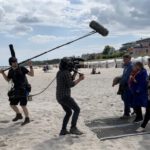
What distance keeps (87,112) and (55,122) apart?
1.63 m

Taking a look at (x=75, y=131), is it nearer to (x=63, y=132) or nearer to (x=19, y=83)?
(x=63, y=132)

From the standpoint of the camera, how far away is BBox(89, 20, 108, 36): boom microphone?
921cm

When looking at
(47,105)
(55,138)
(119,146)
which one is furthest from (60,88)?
(47,105)

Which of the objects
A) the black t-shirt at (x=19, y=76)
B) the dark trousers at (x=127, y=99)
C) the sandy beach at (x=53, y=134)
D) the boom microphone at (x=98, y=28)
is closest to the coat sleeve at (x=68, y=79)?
the sandy beach at (x=53, y=134)

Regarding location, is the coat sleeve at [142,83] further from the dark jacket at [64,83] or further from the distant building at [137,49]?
the dark jacket at [64,83]

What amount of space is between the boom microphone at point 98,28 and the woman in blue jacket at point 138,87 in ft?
3.08

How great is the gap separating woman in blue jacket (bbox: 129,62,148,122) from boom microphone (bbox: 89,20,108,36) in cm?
94

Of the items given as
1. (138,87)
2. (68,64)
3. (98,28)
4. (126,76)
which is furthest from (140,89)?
(68,64)

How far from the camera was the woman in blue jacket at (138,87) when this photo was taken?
30.3ft

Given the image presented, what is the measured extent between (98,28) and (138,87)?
148cm

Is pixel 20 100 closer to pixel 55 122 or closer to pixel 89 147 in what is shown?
Result: pixel 55 122

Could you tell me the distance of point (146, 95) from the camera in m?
9.37

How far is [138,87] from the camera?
9328 mm

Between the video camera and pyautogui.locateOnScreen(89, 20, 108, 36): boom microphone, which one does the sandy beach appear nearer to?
the video camera
